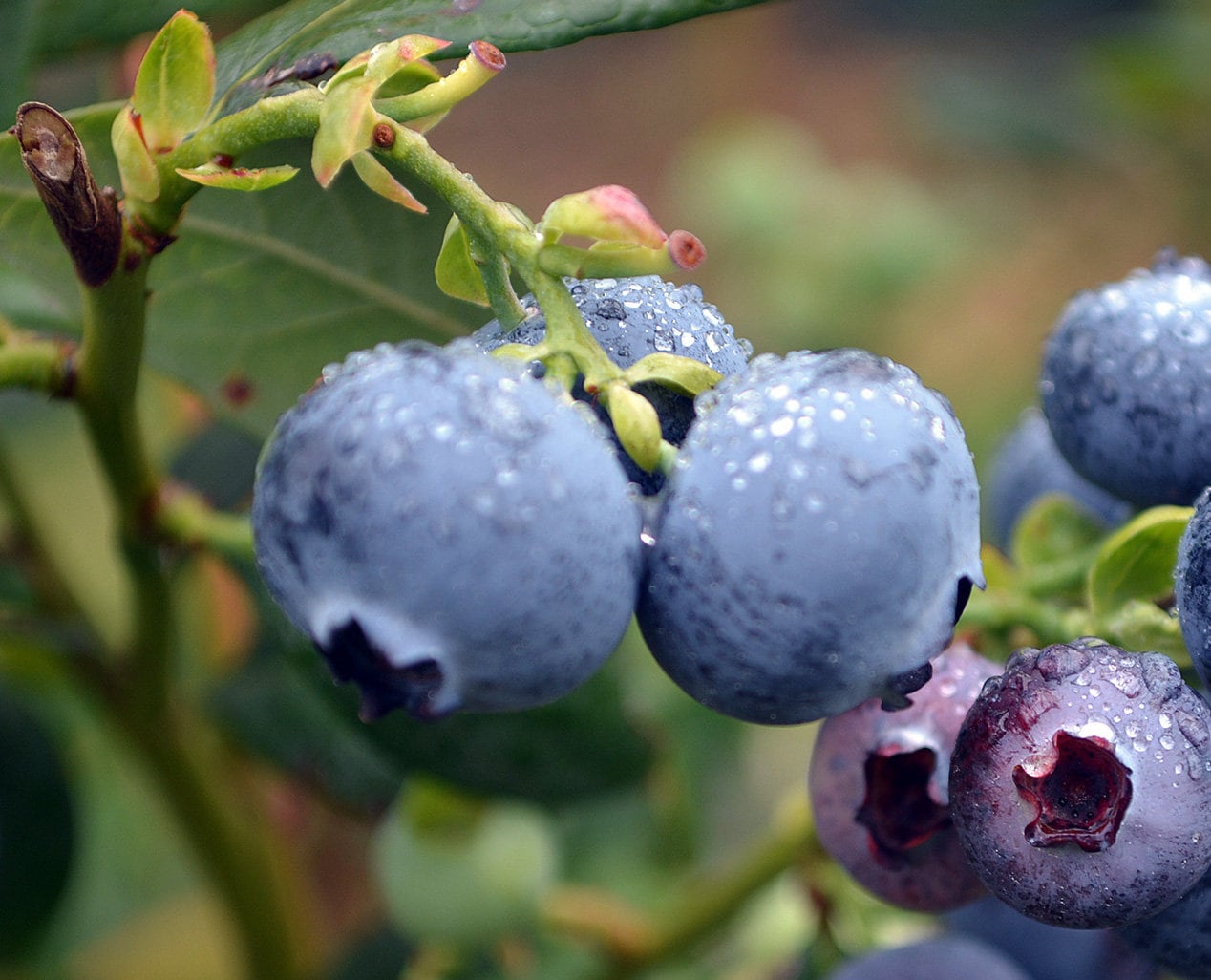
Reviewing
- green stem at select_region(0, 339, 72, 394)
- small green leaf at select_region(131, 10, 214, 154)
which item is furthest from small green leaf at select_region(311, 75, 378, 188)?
green stem at select_region(0, 339, 72, 394)

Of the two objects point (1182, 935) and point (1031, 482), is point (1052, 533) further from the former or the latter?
point (1182, 935)

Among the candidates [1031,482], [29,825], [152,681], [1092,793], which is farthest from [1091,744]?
[29,825]

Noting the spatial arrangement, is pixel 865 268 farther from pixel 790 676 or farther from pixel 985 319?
pixel 790 676

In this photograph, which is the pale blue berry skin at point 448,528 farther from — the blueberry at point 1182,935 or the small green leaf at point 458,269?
the blueberry at point 1182,935

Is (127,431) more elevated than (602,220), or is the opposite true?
(602,220)

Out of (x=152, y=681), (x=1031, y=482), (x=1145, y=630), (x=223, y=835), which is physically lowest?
(x=223, y=835)

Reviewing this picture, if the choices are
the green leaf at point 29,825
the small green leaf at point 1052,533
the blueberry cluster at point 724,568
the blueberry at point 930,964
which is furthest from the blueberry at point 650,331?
the green leaf at point 29,825
